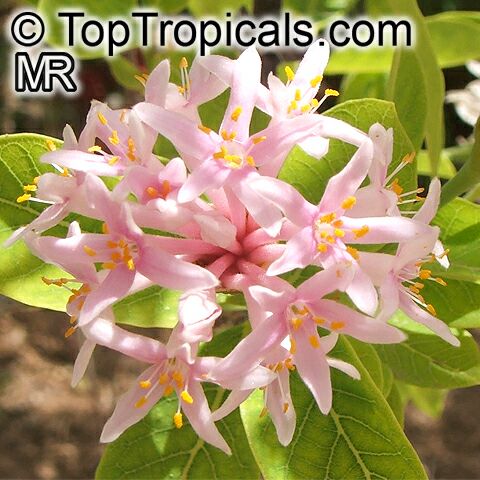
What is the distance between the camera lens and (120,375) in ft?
9.97

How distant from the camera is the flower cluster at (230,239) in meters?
0.85

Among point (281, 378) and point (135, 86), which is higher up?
point (135, 86)

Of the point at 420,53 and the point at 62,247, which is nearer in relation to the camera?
the point at 62,247

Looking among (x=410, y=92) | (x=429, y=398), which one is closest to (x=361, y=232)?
(x=410, y=92)

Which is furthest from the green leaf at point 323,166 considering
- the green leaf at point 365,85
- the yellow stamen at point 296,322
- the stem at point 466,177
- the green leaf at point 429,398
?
the green leaf at point 429,398

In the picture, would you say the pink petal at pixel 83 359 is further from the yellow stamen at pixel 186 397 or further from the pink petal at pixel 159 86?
the pink petal at pixel 159 86

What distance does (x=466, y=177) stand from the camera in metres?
1.12

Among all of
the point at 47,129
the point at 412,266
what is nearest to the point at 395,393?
the point at 412,266

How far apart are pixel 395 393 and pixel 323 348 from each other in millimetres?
520

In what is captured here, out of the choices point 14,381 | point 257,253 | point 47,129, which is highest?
point 257,253

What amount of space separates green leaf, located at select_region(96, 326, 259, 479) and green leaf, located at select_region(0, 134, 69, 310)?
0.24m

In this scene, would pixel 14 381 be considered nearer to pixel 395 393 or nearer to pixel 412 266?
pixel 395 393

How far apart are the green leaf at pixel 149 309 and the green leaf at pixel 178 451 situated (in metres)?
0.10

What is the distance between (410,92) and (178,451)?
0.64m
